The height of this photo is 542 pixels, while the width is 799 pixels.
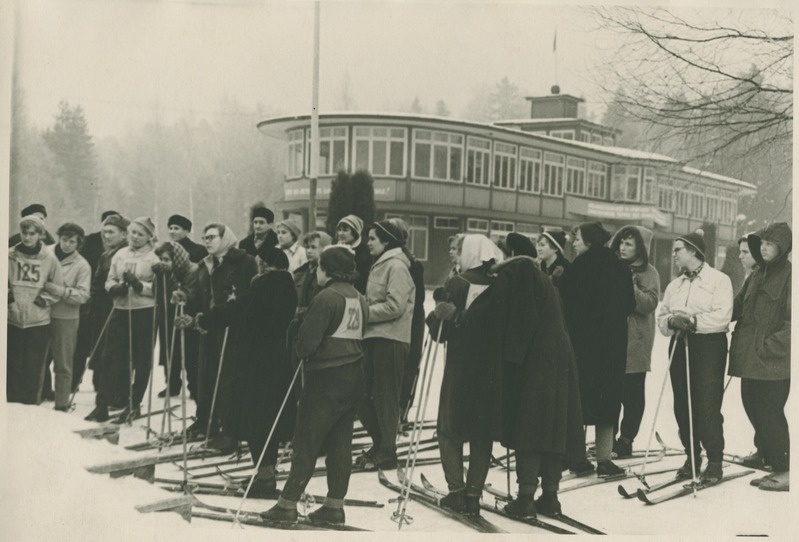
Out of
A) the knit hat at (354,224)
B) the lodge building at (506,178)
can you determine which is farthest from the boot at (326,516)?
the lodge building at (506,178)

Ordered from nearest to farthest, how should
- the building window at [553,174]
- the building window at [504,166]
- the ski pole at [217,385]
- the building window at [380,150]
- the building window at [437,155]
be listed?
the ski pole at [217,385], the building window at [553,174], the building window at [504,166], the building window at [437,155], the building window at [380,150]

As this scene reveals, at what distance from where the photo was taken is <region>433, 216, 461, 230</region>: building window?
12.4 metres

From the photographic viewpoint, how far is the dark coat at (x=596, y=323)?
5.54 metres

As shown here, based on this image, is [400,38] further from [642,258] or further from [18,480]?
[18,480]

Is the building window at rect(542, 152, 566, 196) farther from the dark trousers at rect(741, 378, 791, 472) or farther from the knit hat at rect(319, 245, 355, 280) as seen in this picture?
the knit hat at rect(319, 245, 355, 280)

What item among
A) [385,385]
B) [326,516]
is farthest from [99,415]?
[326,516]

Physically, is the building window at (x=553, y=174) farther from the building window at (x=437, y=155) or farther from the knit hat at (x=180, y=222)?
the knit hat at (x=180, y=222)

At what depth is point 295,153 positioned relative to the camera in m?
7.98

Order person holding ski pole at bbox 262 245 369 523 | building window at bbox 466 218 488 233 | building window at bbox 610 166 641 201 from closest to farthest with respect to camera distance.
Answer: person holding ski pole at bbox 262 245 369 523, building window at bbox 610 166 641 201, building window at bbox 466 218 488 233

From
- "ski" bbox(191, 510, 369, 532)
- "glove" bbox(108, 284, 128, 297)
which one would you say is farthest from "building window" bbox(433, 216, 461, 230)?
"ski" bbox(191, 510, 369, 532)

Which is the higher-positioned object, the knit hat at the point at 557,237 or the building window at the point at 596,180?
the building window at the point at 596,180

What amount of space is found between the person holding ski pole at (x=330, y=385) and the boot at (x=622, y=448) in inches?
94.4

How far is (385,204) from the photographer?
14.1m

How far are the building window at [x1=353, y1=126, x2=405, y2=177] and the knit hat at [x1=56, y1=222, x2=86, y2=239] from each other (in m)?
4.36
